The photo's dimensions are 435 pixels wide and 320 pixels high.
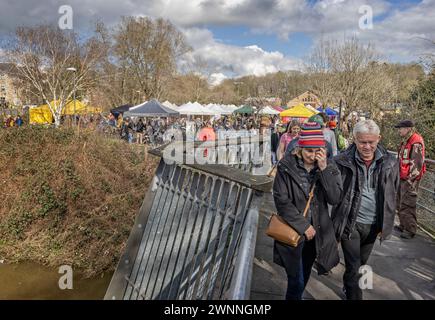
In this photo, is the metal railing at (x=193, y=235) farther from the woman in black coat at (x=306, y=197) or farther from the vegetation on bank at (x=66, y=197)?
the vegetation on bank at (x=66, y=197)

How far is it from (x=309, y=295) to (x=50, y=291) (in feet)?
21.4

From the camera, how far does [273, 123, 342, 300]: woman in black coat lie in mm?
2805

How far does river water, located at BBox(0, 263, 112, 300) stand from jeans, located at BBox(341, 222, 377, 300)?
20.2 feet

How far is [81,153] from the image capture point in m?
10.5

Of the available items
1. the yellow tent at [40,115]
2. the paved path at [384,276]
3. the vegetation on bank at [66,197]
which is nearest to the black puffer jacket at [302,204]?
the paved path at [384,276]

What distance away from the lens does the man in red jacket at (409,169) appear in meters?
4.80

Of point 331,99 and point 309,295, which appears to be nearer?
point 309,295

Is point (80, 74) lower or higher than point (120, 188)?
higher

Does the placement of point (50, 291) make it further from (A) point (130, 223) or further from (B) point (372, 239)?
(B) point (372, 239)

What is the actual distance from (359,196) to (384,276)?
5.14 feet

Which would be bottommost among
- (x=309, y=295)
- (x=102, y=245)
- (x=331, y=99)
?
(x=102, y=245)

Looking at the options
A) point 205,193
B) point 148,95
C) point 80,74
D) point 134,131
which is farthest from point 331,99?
point 205,193

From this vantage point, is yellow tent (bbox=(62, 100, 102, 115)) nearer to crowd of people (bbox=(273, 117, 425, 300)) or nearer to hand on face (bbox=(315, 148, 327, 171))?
crowd of people (bbox=(273, 117, 425, 300))

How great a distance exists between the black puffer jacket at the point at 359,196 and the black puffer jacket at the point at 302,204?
0.66 ft
